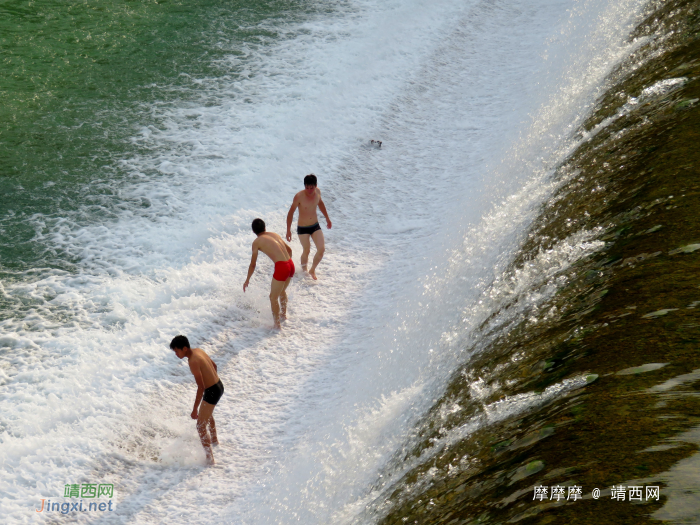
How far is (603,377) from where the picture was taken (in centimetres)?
476

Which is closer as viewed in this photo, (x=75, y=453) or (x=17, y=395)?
(x=75, y=453)

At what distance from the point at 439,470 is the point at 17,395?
218 inches

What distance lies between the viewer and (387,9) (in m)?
18.3

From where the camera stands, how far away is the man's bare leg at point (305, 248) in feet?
32.2

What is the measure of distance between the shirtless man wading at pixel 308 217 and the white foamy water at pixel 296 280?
1.77 ft

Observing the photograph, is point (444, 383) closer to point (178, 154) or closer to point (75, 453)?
point (75, 453)

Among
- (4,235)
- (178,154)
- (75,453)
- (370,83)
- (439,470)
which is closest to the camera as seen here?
(439,470)

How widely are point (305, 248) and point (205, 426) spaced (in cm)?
349

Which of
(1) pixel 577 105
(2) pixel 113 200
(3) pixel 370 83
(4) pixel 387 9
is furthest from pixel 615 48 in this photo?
(2) pixel 113 200

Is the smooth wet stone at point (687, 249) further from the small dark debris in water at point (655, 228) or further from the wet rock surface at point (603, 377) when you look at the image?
the small dark debris in water at point (655, 228)

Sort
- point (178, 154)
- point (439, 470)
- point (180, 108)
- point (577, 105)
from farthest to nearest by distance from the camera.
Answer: point (180, 108)
point (178, 154)
point (577, 105)
point (439, 470)

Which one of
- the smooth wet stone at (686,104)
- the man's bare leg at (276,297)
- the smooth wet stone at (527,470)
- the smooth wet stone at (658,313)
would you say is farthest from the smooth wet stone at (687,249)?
the man's bare leg at (276,297)

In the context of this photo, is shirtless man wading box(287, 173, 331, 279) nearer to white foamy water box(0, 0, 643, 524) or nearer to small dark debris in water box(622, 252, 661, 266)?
white foamy water box(0, 0, 643, 524)

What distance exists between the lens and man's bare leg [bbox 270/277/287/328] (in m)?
8.88
